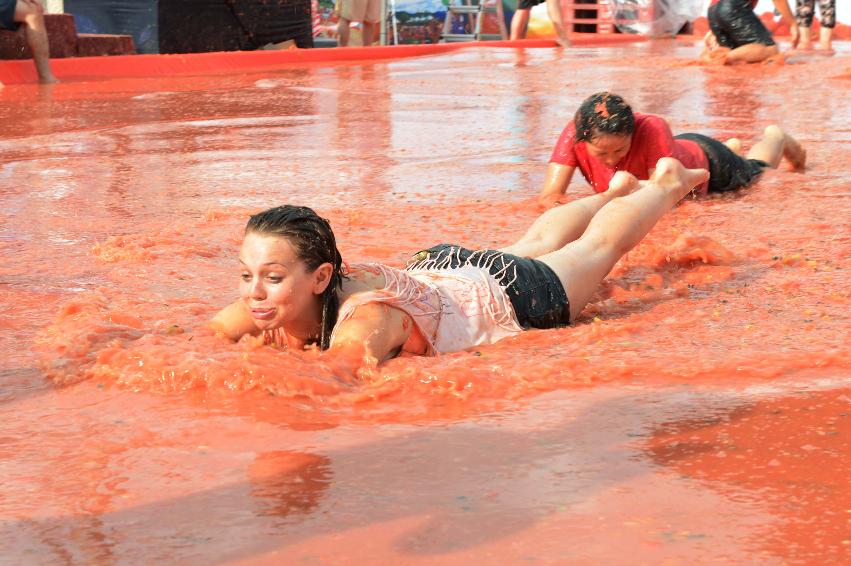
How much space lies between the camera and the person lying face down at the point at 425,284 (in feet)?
12.1

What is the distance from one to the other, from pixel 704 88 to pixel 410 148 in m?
4.51

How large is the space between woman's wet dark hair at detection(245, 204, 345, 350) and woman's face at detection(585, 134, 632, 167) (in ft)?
7.63

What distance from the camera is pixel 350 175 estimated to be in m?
7.43

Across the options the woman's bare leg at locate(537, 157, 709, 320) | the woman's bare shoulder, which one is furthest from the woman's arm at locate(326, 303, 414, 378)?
the woman's bare leg at locate(537, 157, 709, 320)

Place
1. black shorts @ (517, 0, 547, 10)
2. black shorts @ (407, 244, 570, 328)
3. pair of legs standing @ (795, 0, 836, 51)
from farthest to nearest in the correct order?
black shorts @ (517, 0, 547, 10) < pair of legs standing @ (795, 0, 836, 51) < black shorts @ (407, 244, 570, 328)

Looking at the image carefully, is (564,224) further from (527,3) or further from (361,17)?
(527,3)

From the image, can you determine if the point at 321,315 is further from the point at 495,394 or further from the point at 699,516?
the point at 699,516

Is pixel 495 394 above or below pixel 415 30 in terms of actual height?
below

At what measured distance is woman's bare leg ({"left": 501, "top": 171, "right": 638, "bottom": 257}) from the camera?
4.75 m

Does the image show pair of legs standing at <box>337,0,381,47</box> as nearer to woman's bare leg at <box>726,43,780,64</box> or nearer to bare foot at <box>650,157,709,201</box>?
woman's bare leg at <box>726,43,780,64</box>

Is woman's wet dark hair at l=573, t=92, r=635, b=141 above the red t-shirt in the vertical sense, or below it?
above

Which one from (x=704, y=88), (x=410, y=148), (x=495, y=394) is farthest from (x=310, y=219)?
(x=704, y=88)

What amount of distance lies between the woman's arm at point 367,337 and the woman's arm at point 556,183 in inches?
100

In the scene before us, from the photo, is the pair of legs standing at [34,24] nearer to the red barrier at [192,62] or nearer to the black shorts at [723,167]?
the red barrier at [192,62]
